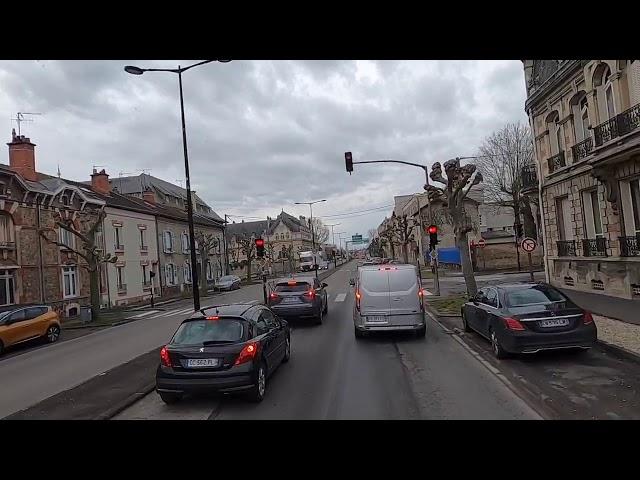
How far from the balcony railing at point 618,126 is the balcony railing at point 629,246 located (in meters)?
3.38

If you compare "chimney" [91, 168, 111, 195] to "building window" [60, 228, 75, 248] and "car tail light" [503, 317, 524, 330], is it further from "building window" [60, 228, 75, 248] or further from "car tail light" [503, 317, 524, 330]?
→ "car tail light" [503, 317, 524, 330]

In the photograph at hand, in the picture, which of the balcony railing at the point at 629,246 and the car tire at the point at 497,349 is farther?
the balcony railing at the point at 629,246

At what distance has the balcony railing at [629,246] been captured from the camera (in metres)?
16.2

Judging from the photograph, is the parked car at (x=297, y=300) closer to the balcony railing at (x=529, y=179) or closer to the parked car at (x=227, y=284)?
the balcony railing at (x=529, y=179)

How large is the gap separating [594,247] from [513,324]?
40.2 ft

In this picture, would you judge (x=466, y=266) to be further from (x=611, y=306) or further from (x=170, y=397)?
(x=170, y=397)

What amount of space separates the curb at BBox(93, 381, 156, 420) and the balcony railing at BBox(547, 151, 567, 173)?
19.4 metres

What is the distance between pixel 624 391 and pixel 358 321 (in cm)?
629

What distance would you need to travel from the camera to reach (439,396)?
24.1ft

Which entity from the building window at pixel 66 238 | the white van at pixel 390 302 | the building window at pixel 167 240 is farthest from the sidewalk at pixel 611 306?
the building window at pixel 167 240

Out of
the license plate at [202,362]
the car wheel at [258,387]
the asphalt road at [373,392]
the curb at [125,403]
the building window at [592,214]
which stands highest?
the building window at [592,214]
